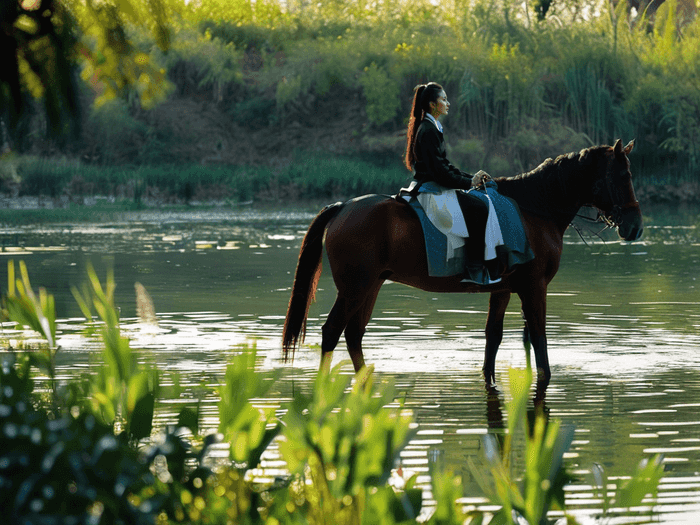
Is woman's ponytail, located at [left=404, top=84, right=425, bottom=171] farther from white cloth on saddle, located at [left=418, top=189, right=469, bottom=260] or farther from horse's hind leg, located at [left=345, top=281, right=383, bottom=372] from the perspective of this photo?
horse's hind leg, located at [left=345, top=281, right=383, bottom=372]

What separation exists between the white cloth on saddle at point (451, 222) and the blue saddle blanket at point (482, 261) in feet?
0.10

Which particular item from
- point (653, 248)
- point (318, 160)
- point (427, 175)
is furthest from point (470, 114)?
point (427, 175)

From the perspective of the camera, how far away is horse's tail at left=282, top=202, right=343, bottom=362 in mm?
8711

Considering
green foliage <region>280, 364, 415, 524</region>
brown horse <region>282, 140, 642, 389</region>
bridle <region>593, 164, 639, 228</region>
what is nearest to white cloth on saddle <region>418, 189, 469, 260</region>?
brown horse <region>282, 140, 642, 389</region>

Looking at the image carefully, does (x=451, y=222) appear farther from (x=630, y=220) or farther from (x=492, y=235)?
(x=630, y=220)

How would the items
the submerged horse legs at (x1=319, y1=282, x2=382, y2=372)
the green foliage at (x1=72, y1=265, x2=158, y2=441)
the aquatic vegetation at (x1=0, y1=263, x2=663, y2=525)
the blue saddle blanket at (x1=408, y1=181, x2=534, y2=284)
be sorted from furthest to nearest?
the blue saddle blanket at (x1=408, y1=181, x2=534, y2=284)
the submerged horse legs at (x1=319, y1=282, x2=382, y2=372)
the green foliage at (x1=72, y1=265, x2=158, y2=441)
the aquatic vegetation at (x1=0, y1=263, x2=663, y2=525)

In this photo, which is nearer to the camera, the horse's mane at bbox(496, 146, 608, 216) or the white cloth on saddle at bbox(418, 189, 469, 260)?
the white cloth on saddle at bbox(418, 189, 469, 260)

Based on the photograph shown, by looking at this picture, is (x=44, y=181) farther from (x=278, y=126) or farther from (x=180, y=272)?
(x=180, y=272)

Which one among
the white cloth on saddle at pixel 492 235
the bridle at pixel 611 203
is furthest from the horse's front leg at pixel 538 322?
the bridle at pixel 611 203

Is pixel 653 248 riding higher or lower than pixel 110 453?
lower

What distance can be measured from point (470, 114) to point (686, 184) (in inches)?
314

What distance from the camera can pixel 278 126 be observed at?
50500 millimetres

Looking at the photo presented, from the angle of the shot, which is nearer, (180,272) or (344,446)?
(344,446)

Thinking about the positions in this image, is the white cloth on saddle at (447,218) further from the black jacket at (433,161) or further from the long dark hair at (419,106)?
the long dark hair at (419,106)
